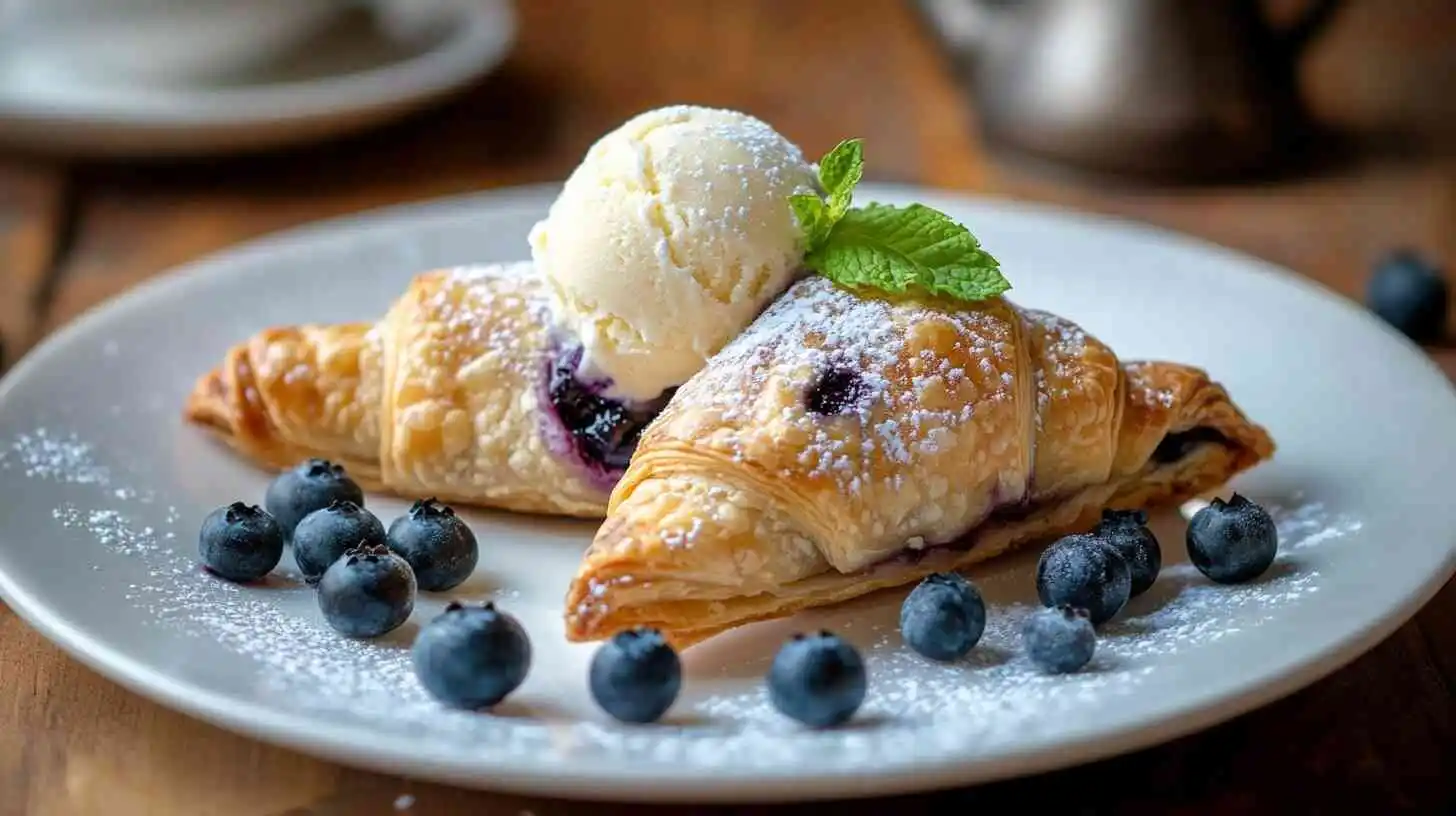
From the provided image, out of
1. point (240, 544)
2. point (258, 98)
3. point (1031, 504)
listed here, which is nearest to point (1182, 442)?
point (1031, 504)

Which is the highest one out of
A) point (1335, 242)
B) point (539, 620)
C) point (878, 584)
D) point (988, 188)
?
point (1335, 242)

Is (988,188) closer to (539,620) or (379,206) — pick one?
(379,206)

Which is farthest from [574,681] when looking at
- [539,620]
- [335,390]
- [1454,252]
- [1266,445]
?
[1454,252]

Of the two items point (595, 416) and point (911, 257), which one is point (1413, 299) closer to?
point (911, 257)

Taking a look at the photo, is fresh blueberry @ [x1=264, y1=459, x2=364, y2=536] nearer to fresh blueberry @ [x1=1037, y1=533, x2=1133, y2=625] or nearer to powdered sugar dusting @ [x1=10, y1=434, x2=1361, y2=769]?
powdered sugar dusting @ [x1=10, y1=434, x2=1361, y2=769]

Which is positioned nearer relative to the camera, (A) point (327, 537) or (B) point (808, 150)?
(A) point (327, 537)

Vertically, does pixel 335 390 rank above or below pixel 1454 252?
below

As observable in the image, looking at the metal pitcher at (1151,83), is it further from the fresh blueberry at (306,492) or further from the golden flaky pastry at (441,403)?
the fresh blueberry at (306,492)
